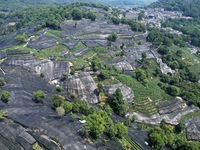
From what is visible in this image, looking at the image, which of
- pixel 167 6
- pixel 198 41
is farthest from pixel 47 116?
pixel 167 6

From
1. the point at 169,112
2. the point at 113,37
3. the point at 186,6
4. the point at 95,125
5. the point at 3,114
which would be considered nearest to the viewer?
the point at 95,125

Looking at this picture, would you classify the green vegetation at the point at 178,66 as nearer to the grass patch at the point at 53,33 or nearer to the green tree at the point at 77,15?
the green tree at the point at 77,15

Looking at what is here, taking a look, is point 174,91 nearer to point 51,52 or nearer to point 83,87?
point 83,87

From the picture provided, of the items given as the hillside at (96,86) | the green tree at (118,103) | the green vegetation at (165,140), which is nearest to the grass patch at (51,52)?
the hillside at (96,86)

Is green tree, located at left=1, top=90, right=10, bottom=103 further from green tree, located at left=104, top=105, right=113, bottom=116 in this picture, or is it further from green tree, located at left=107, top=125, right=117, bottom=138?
green tree, located at left=104, top=105, right=113, bottom=116

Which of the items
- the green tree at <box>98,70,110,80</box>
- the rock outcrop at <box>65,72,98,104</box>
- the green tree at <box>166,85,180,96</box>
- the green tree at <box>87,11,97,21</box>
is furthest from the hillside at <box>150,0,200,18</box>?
the rock outcrop at <box>65,72,98,104</box>

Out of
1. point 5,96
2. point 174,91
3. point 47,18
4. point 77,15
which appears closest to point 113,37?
point 77,15

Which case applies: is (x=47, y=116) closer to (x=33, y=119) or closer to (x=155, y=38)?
(x=33, y=119)

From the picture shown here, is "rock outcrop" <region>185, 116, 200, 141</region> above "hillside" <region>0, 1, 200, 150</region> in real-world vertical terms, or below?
below
